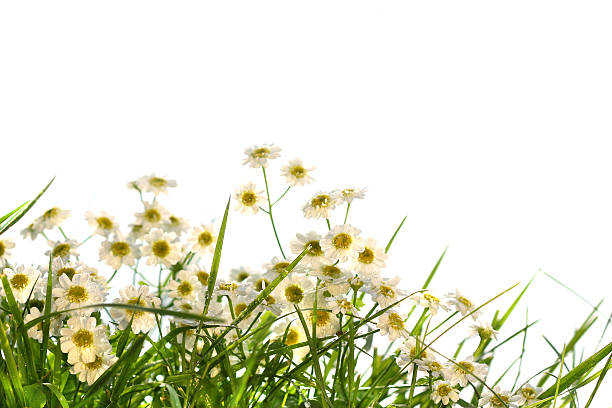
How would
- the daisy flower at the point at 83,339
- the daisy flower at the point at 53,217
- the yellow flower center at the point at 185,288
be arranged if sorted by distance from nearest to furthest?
the daisy flower at the point at 83,339
the yellow flower center at the point at 185,288
the daisy flower at the point at 53,217

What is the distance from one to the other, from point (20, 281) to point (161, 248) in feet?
0.80

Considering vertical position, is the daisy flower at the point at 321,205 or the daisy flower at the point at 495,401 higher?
the daisy flower at the point at 321,205

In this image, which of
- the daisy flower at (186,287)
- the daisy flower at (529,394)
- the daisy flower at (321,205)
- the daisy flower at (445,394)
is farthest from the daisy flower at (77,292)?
the daisy flower at (529,394)

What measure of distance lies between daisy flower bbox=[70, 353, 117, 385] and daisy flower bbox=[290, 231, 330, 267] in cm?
24

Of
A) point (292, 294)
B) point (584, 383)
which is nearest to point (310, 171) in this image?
point (292, 294)

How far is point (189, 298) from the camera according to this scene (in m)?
0.87

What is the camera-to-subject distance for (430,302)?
2.48ft

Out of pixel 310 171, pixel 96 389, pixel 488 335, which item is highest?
pixel 310 171

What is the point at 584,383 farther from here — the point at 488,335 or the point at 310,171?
the point at 310,171

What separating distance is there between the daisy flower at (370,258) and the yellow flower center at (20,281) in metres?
0.40

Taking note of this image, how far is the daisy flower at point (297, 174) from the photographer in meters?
0.96

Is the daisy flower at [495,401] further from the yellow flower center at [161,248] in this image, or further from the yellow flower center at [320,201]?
the yellow flower center at [161,248]

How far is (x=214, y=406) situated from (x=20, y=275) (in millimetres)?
312

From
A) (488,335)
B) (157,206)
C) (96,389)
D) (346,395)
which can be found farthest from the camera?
(157,206)
